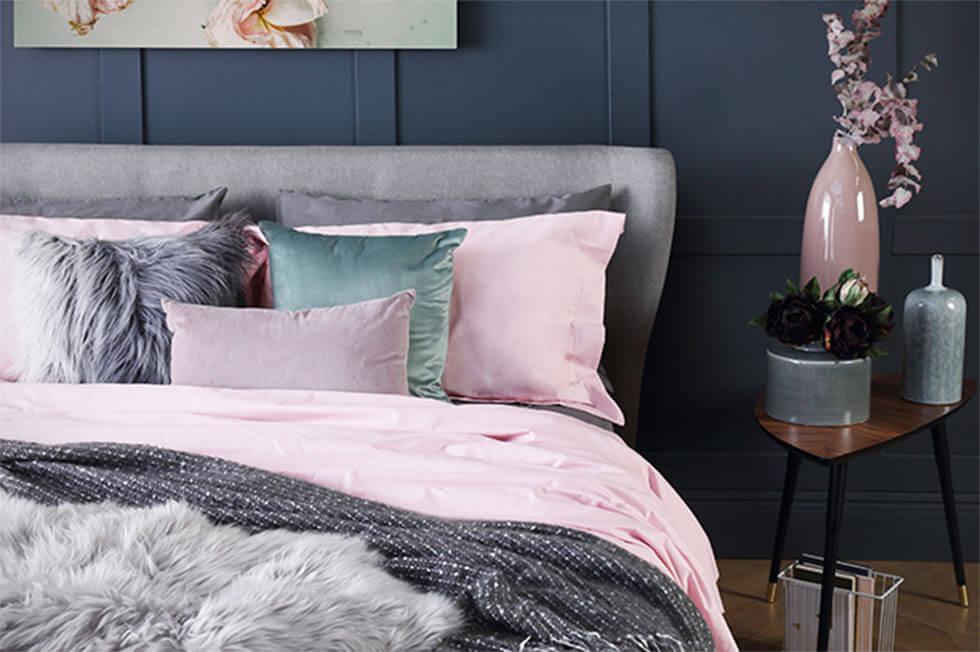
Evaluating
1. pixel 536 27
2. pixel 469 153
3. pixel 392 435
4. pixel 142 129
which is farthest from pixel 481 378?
pixel 142 129

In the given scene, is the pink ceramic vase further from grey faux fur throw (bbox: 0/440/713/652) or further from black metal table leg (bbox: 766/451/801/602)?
grey faux fur throw (bbox: 0/440/713/652)

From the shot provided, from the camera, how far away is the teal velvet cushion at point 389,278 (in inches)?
97.1

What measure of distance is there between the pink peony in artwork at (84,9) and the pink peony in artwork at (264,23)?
25 cm

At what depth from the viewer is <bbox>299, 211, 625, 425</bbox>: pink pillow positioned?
2561 mm

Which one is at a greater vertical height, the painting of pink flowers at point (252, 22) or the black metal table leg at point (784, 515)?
the painting of pink flowers at point (252, 22)

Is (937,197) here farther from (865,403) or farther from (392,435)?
(392,435)

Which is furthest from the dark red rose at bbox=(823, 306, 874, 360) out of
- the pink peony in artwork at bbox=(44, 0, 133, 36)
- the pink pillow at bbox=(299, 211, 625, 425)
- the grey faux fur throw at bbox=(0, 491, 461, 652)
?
the pink peony in artwork at bbox=(44, 0, 133, 36)

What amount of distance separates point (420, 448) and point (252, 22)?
5.31 feet

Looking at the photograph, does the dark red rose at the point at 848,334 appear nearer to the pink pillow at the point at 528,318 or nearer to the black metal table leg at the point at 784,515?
the black metal table leg at the point at 784,515

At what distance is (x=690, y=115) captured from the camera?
10.5 ft

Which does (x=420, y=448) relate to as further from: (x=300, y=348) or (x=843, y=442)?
(x=843, y=442)

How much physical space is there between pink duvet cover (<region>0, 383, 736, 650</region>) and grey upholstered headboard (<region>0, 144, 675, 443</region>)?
2.59ft

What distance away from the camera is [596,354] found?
268 centimetres

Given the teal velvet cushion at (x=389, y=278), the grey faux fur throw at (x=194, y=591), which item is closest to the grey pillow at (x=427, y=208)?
the teal velvet cushion at (x=389, y=278)
